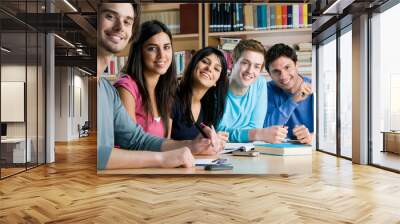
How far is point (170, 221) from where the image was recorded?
3.52m

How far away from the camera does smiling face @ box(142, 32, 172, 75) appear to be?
549cm

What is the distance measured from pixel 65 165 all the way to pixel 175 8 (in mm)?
3600

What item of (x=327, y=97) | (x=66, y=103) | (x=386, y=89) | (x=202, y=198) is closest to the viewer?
(x=202, y=198)

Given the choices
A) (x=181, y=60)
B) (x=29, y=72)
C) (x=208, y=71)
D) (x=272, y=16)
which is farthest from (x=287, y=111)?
(x=29, y=72)

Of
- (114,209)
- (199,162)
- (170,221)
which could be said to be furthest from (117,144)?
(170,221)

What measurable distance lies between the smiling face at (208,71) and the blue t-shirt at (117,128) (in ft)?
3.10

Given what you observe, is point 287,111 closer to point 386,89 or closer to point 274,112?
point 274,112

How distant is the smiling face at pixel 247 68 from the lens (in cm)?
570

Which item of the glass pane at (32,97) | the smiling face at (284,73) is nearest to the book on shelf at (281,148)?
the smiling face at (284,73)

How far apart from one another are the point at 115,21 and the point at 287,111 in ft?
8.67

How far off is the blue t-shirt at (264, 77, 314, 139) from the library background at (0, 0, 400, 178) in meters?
0.36

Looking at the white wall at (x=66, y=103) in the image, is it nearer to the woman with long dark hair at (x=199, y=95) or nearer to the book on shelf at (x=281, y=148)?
the woman with long dark hair at (x=199, y=95)

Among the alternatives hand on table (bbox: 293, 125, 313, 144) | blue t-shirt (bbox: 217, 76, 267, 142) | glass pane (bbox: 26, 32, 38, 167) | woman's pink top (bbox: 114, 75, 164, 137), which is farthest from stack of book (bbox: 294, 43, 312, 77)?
glass pane (bbox: 26, 32, 38, 167)

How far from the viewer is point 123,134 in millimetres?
5512
